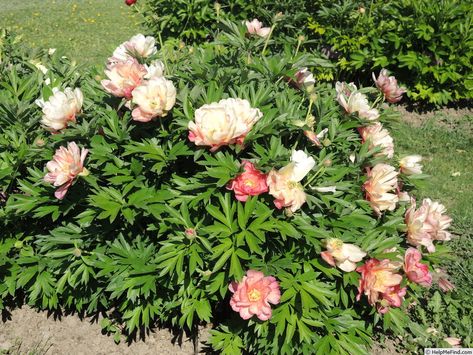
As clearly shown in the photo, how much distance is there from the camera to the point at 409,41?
5281mm

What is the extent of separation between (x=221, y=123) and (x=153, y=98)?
35 cm

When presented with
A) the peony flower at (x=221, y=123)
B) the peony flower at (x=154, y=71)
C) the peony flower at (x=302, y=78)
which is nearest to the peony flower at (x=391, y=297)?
the peony flower at (x=221, y=123)

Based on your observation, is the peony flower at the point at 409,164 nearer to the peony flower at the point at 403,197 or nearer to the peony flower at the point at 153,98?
the peony flower at the point at 403,197

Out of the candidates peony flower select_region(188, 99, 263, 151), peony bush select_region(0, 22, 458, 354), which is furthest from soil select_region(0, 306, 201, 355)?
peony flower select_region(188, 99, 263, 151)

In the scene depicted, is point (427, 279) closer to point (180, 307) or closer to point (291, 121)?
point (291, 121)

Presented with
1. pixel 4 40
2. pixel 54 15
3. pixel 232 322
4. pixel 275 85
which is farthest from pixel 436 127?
pixel 54 15

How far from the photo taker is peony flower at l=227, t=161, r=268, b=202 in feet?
6.39

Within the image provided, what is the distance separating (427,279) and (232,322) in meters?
0.98

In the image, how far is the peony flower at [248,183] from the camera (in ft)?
6.39

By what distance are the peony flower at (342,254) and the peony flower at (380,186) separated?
29 cm

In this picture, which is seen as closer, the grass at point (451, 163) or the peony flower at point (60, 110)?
the peony flower at point (60, 110)

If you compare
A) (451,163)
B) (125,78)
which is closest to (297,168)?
(125,78)

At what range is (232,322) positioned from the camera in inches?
95.8

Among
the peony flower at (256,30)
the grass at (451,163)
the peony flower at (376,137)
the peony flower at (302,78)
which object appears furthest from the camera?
the grass at (451,163)
